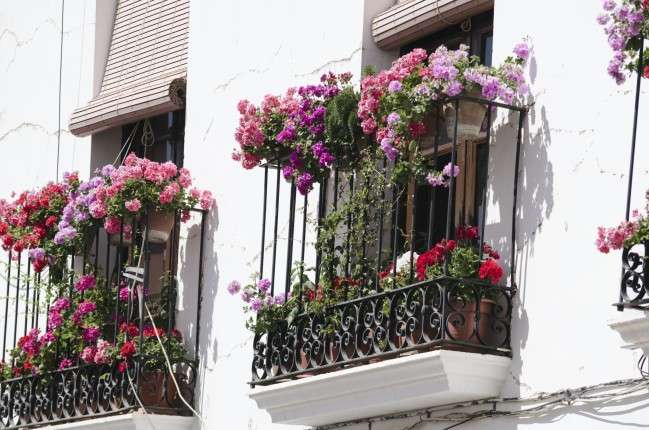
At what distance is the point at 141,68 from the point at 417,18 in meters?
3.23

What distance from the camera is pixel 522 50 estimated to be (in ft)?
28.5

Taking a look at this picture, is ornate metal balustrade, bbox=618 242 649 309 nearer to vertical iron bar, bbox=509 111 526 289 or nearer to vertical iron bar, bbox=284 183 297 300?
vertical iron bar, bbox=509 111 526 289

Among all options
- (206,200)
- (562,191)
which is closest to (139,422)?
(206,200)

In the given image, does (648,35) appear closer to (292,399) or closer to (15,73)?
(292,399)

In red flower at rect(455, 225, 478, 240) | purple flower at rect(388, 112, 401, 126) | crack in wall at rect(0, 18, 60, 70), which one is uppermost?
crack in wall at rect(0, 18, 60, 70)

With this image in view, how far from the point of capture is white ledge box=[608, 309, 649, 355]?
23.6 ft

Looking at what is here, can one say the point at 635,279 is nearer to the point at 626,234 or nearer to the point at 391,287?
the point at 626,234

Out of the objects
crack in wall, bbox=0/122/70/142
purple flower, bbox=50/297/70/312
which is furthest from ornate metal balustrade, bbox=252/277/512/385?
crack in wall, bbox=0/122/70/142

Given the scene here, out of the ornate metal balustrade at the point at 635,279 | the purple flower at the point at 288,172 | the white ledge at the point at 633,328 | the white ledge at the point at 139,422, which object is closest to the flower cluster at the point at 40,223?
the white ledge at the point at 139,422

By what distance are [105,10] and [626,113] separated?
5737 mm

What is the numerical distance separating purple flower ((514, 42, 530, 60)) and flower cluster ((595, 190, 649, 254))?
152cm

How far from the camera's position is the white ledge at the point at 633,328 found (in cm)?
720

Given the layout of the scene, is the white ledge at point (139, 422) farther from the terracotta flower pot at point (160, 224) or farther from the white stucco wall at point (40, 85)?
the white stucco wall at point (40, 85)

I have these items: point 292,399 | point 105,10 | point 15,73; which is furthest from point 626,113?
point 15,73
